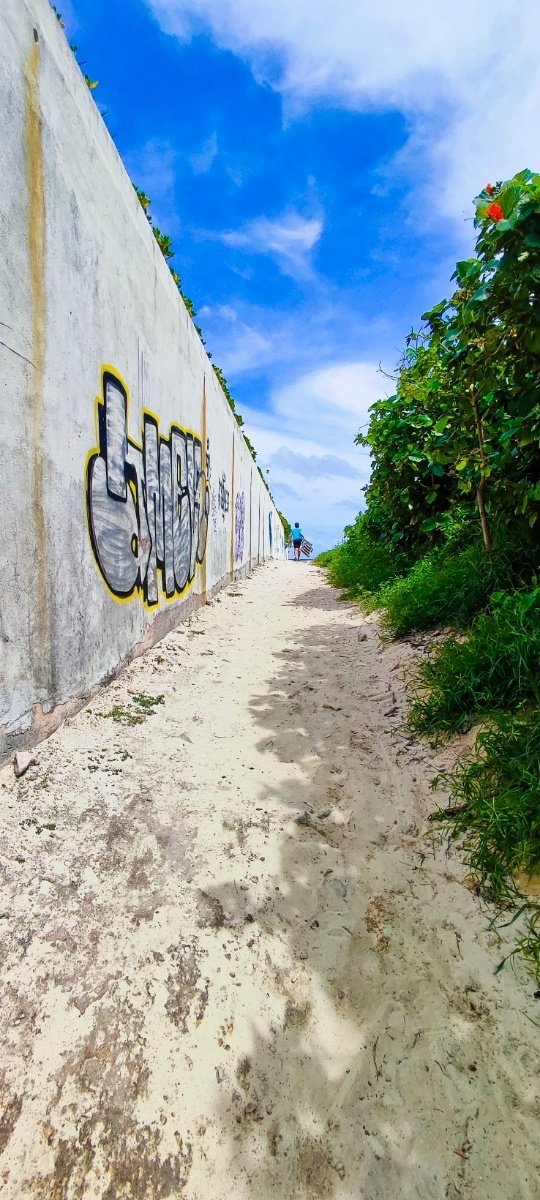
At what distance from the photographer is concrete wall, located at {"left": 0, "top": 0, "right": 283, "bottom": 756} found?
2.06m

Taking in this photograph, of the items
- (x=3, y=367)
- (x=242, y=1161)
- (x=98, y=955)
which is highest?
(x=3, y=367)

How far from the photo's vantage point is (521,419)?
9.47 ft

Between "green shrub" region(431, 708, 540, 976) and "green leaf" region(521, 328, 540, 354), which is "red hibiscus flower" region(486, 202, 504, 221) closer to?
"green leaf" region(521, 328, 540, 354)

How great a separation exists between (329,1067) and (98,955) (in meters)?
0.72

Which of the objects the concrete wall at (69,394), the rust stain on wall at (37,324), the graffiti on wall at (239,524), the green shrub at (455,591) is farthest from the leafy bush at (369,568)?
the rust stain on wall at (37,324)

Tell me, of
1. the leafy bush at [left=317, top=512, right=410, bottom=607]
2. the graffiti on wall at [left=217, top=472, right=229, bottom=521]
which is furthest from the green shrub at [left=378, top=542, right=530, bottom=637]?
the graffiti on wall at [left=217, top=472, right=229, bottom=521]

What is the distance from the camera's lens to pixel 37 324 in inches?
87.1

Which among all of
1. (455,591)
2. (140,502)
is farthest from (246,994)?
(140,502)

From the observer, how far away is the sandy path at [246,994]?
1143 mm

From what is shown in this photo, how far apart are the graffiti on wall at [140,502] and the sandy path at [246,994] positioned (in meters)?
1.19

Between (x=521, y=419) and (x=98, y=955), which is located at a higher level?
(x=521, y=419)

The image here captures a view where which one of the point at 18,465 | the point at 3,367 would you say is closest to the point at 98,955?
the point at 18,465

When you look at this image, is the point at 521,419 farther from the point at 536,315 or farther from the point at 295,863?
the point at 295,863

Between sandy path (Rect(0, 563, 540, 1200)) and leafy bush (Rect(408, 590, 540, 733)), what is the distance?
0.34 meters
